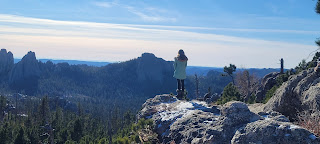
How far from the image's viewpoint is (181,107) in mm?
9242

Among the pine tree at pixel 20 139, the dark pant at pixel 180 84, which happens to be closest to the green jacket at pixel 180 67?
the dark pant at pixel 180 84

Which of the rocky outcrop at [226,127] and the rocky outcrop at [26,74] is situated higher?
the rocky outcrop at [226,127]

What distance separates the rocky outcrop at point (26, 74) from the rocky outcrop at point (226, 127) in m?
171

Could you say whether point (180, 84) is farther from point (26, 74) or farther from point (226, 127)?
point (26, 74)

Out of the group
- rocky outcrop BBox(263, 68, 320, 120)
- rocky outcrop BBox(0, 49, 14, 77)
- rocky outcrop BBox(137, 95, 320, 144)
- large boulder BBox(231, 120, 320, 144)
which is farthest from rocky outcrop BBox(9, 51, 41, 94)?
large boulder BBox(231, 120, 320, 144)

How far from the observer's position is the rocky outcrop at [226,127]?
4938mm

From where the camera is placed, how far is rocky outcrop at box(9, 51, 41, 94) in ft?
548

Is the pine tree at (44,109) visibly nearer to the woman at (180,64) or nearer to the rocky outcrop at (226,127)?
the woman at (180,64)

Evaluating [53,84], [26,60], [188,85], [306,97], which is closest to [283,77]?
[306,97]

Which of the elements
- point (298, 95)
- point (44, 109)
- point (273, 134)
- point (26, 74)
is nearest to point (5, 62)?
point (26, 74)

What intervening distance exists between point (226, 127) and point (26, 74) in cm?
18366

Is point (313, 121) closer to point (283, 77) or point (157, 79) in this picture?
point (283, 77)

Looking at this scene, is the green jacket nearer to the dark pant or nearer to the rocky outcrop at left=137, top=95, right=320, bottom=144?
the dark pant

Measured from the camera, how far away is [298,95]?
808cm
